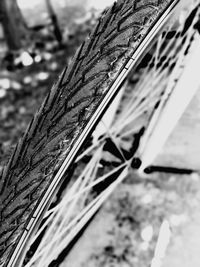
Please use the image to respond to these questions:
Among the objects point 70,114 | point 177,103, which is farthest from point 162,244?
point 70,114

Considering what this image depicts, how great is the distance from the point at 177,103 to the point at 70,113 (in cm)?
53

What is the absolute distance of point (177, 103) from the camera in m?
1.19

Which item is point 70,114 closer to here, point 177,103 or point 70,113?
point 70,113

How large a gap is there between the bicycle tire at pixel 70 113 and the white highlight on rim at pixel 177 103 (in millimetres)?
368

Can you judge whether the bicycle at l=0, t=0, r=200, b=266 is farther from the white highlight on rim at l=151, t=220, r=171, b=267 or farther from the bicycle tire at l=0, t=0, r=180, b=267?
the white highlight on rim at l=151, t=220, r=171, b=267

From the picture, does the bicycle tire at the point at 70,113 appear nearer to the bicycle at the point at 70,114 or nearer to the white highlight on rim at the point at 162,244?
the bicycle at the point at 70,114

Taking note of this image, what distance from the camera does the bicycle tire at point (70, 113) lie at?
77 centimetres

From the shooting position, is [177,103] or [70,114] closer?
[70,114]

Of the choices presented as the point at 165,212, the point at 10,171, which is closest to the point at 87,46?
the point at 10,171

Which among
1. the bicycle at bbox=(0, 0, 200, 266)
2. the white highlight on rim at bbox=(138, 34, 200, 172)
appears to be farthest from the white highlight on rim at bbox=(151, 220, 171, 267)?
the bicycle at bbox=(0, 0, 200, 266)

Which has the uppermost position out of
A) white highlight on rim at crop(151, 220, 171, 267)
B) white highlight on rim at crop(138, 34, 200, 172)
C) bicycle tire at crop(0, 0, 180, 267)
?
bicycle tire at crop(0, 0, 180, 267)

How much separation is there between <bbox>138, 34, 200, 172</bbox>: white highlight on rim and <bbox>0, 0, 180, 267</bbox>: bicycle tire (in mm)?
368

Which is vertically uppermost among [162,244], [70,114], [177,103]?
[70,114]

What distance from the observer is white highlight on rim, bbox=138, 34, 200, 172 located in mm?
1146
